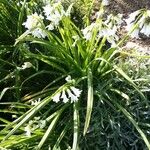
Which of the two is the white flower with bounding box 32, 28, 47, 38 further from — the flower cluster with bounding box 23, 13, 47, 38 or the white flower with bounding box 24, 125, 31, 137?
the white flower with bounding box 24, 125, 31, 137

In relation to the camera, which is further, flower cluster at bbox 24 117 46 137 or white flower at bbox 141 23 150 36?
flower cluster at bbox 24 117 46 137

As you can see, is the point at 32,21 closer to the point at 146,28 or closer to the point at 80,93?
the point at 80,93

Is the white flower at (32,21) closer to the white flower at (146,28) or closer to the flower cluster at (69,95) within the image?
the flower cluster at (69,95)

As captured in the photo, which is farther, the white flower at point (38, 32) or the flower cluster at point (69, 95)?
the white flower at point (38, 32)

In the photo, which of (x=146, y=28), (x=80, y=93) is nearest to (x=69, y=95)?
(x=80, y=93)

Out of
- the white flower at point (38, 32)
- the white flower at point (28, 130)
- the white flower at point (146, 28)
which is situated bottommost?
the white flower at point (28, 130)

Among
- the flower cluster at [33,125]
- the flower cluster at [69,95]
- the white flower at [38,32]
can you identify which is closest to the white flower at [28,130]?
the flower cluster at [33,125]

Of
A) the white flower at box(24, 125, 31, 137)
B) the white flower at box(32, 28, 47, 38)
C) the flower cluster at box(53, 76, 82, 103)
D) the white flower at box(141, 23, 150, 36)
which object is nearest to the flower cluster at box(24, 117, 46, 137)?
the white flower at box(24, 125, 31, 137)

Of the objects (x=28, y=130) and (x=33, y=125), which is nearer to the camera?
(x=28, y=130)

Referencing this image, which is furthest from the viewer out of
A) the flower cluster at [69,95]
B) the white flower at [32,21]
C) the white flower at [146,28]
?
the white flower at [32,21]
